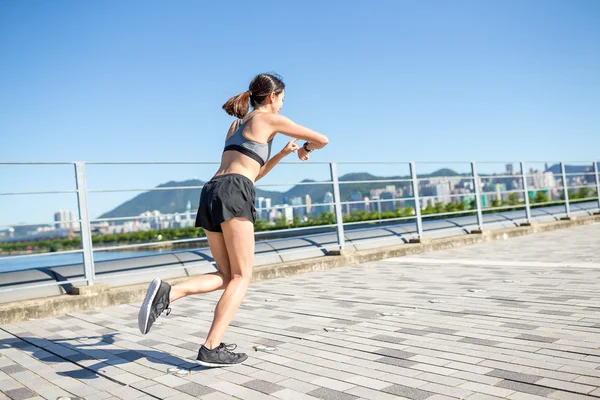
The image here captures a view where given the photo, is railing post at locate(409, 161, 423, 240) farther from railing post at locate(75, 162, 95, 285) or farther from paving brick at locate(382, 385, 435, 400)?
paving brick at locate(382, 385, 435, 400)

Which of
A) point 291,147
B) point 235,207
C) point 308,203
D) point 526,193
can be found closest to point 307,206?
point 308,203

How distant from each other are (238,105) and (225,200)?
0.55 meters

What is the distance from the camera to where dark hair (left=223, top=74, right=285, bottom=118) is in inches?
113

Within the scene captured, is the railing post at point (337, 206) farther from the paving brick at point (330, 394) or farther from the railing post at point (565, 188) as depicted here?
the railing post at point (565, 188)

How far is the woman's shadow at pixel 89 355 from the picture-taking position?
9.10 feet

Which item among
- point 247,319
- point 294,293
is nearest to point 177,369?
point 247,319

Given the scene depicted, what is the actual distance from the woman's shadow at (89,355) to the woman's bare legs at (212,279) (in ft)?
1.23

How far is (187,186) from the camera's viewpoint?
5.84 metres

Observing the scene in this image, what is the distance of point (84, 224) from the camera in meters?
5.06

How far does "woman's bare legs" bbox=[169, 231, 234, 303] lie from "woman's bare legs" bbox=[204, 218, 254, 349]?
0.28 ft

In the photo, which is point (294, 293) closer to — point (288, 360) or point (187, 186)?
point (187, 186)

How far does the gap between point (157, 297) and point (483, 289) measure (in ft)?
9.73

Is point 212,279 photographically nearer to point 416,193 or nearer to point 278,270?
point 278,270

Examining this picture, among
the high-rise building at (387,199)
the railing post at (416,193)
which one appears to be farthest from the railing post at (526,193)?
the railing post at (416,193)
